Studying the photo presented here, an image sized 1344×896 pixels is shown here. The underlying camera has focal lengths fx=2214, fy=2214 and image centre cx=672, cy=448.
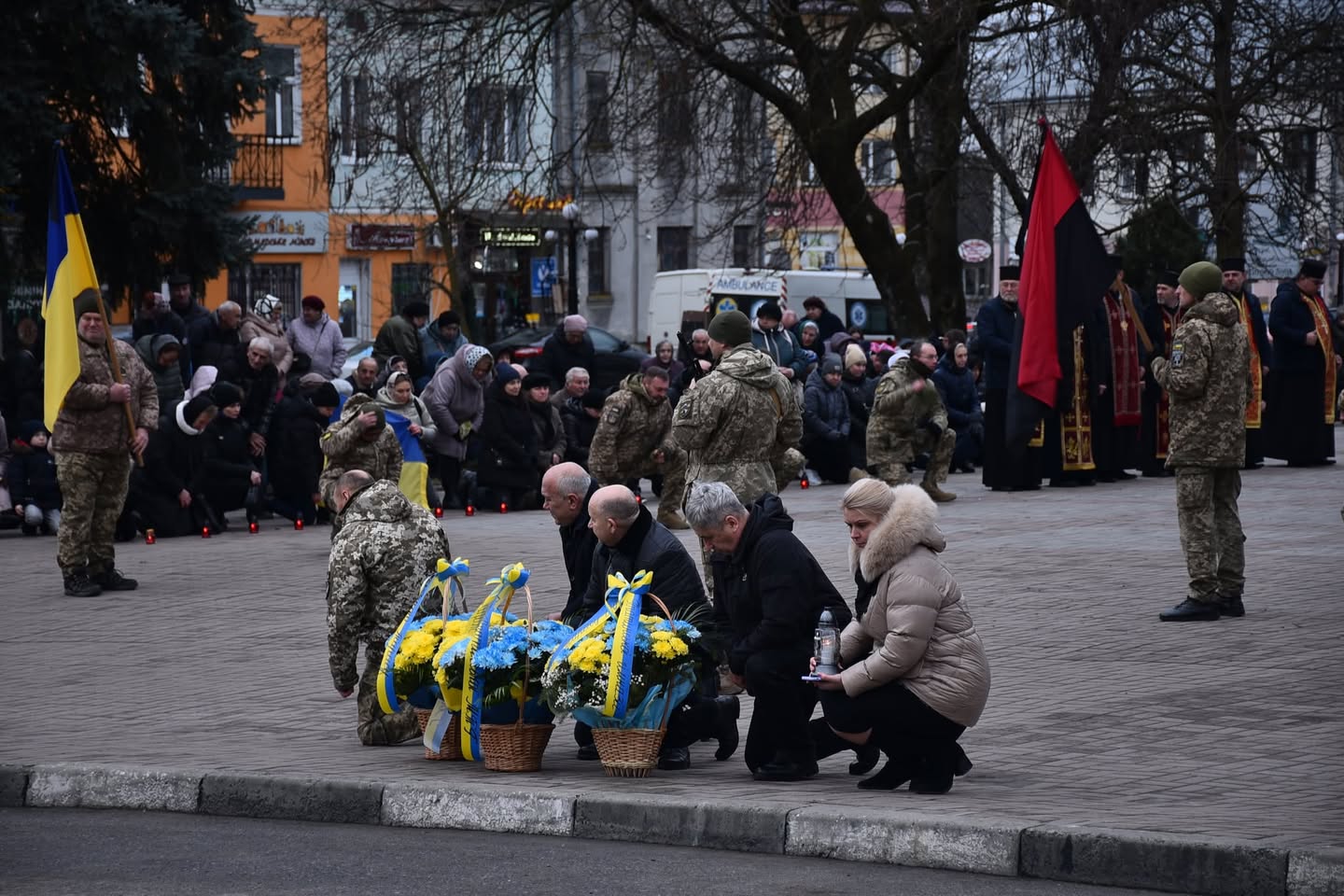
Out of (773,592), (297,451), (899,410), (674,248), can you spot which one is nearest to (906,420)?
(899,410)

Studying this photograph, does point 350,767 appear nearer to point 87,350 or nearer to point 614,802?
point 614,802

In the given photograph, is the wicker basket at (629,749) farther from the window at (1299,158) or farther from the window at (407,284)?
the window at (407,284)

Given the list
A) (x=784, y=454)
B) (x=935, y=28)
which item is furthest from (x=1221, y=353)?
(x=935, y=28)

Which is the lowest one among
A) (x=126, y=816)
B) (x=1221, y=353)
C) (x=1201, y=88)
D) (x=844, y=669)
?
(x=126, y=816)

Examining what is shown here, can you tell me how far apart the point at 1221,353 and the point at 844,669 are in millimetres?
4674

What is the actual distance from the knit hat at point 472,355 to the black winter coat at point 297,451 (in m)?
1.88

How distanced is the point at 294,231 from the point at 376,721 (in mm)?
35794

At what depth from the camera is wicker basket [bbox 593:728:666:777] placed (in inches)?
340

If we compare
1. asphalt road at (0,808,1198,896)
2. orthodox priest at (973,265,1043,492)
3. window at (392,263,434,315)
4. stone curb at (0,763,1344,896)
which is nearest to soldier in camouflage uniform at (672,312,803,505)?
stone curb at (0,763,1344,896)

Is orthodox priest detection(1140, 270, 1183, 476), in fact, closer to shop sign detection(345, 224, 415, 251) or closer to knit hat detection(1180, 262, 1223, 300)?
knit hat detection(1180, 262, 1223, 300)

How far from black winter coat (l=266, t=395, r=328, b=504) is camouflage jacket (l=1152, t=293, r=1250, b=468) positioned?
8.99 m

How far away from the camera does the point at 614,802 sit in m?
8.05

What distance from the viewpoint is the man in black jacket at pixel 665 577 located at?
29.7 ft

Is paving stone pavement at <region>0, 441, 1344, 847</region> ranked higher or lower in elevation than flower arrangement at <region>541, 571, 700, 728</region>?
lower
